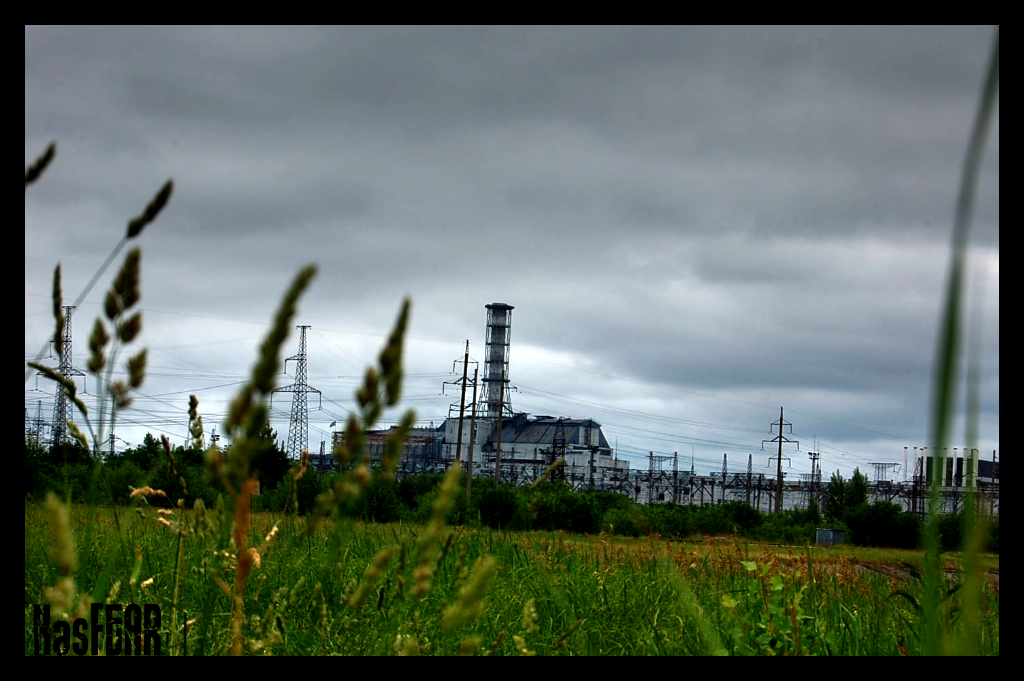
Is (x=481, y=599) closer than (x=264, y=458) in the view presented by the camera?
Yes

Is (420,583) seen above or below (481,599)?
above

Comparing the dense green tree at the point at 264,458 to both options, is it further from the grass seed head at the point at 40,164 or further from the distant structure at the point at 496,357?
the distant structure at the point at 496,357

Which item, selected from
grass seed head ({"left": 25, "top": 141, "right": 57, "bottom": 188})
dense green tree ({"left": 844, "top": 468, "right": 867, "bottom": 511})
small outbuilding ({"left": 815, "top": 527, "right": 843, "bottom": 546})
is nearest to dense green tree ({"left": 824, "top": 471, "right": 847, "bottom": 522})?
dense green tree ({"left": 844, "top": 468, "right": 867, "bottom": 511})

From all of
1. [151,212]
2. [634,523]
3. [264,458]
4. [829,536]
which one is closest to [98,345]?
[151,212]

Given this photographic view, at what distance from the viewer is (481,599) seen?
6.45ft

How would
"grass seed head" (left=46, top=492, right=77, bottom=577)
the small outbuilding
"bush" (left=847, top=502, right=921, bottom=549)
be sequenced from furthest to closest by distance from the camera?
1. "bush" (left=847, top=502, right=921, bottom=549)
2. the small outbuilding
3. "grass seed head" (left=46, top=492, right=77, bottom=577)

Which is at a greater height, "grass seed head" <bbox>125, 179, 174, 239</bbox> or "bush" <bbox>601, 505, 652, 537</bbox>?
"grass seed head" <bbox>125, 179, 174, 239</bbox>

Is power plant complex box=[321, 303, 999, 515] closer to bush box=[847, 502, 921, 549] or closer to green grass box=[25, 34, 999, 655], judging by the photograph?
bush box=[847, 502, 921, 549]

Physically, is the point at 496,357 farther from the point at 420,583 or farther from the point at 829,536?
the point at 420,583

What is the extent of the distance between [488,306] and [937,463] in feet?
270

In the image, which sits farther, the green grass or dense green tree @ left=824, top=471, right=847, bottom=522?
dense green tree @ left=824, top=471, right=847, bottom=522

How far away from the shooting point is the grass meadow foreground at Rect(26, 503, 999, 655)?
173 cm
